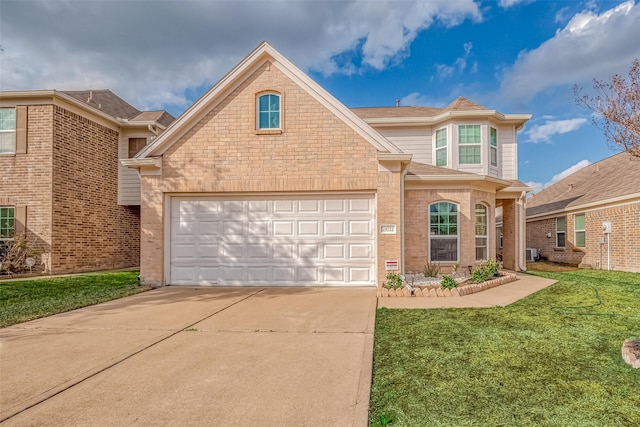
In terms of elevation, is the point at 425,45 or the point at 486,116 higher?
the point at 425,45

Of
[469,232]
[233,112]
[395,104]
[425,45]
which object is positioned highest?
[425,45]

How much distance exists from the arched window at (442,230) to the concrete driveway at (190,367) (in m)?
5.56

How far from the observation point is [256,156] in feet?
31.6

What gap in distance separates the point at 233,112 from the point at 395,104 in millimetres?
11361

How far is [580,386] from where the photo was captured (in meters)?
3.39

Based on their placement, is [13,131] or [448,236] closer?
[448,236]

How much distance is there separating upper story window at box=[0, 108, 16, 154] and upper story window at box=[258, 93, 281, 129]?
9.80 m

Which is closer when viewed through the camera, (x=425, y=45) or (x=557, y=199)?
(x=425, y=45)

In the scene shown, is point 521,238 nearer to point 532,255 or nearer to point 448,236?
point 448,236

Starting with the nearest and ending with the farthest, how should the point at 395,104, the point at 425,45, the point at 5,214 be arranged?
the point at 5,214, the point at 425,45, the point at 395,104

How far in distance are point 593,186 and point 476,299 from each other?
44.1ft

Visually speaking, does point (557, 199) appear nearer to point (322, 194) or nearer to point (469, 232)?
point (469, 232)

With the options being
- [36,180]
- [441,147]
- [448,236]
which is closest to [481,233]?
[448,236]

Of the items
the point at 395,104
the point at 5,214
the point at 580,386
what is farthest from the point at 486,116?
the point at 5,214
